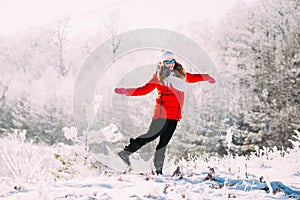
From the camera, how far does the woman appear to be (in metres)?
5.18

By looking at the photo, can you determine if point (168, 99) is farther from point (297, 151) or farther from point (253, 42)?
point (253, 42)

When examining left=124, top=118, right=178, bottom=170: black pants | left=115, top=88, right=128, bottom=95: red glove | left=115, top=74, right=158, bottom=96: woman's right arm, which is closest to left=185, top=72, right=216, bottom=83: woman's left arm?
left=115, top=74, right=158, bottom=96: woman's right arm

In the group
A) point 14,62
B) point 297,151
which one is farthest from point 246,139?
point 14,62

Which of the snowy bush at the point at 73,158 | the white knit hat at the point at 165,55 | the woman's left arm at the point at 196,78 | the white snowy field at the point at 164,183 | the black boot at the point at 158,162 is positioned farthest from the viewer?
the snowy bush at the point at 73,158

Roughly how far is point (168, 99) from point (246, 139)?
19.0 meters

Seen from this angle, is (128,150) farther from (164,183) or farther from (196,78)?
(196,78)

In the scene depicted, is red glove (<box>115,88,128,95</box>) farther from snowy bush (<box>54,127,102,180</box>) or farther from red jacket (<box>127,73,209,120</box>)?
snowy bush (<box>54,127,102,180</box>)

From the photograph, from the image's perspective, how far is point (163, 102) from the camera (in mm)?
5191

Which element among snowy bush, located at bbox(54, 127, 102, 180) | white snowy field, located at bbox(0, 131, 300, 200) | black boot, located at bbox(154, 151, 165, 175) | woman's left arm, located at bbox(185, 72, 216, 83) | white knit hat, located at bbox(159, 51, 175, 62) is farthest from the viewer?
snowy bush, located at bbox(54, 127, 102, 180)

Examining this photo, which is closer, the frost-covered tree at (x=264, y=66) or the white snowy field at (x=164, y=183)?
the white snowy field at (x=164, y=183)

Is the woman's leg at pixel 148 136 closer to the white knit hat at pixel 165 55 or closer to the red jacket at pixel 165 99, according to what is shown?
the red jacket at pixel 165 99

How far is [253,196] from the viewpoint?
13.2 feet

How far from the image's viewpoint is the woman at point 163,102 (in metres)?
5.18

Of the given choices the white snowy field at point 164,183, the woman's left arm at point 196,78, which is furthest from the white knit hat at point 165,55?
the white snowy field at point 164,183
